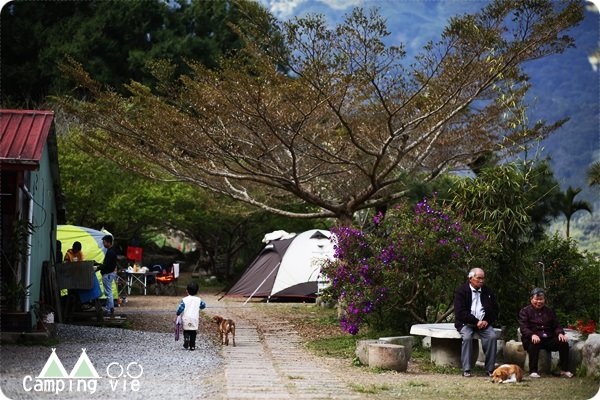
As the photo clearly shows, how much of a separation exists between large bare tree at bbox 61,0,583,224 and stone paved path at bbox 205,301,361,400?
339 cm

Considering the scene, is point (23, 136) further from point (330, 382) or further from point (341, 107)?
point (341, 107)

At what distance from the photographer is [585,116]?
55.4 m

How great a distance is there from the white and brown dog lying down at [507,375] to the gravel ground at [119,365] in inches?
107

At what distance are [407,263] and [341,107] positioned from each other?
5488 millimetres

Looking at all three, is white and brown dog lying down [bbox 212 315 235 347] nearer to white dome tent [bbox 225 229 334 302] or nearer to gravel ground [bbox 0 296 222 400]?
gravel ground [bbox 0 296 222 400]

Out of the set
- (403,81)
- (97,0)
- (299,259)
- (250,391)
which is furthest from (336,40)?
(97,0)

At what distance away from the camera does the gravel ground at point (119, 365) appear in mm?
7371

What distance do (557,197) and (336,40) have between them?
4.05m

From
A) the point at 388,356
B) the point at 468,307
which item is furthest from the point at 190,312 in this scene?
the point at 468,307

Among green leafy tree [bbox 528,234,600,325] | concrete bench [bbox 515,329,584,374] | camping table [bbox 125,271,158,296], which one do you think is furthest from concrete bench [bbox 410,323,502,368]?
camping table [bbox 125,271,158,296]

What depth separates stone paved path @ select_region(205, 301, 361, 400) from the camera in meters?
7.46

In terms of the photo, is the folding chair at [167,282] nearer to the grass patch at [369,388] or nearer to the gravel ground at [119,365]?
the gravel ground at [119,365]

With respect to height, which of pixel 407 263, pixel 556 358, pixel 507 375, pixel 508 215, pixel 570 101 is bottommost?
pixel 507 375

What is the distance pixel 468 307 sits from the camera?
30.7 feet
